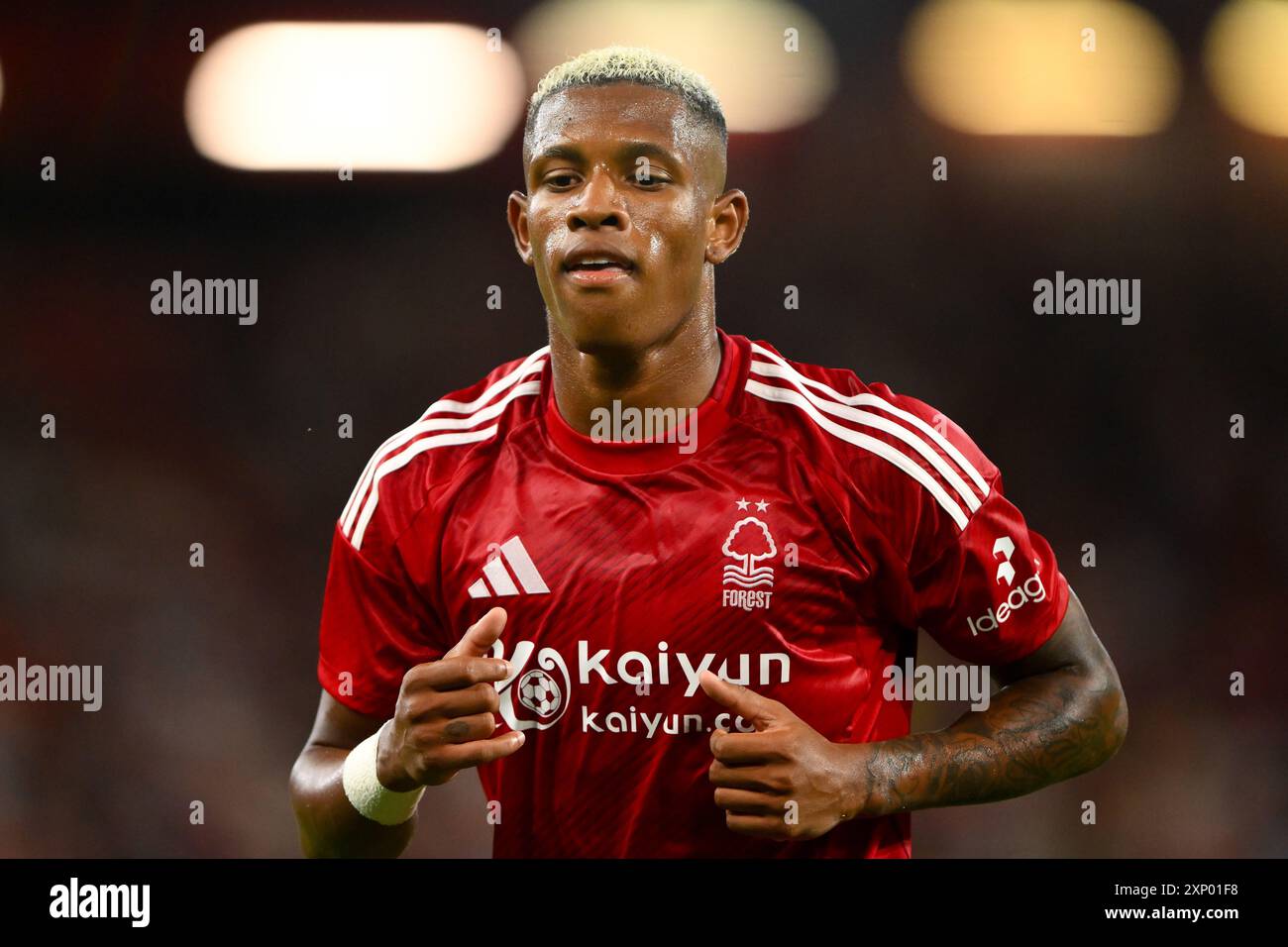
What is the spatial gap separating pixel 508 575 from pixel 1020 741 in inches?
38.4

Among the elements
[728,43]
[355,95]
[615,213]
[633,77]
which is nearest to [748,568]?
[615,213]

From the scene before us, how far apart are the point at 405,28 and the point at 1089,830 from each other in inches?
120

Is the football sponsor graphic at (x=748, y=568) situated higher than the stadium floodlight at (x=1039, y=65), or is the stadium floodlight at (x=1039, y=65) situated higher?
the stadium floodlight at (x=1039, y=65)

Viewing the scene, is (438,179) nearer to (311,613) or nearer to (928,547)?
(311,613)

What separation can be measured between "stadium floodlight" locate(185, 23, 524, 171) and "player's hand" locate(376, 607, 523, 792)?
1753 mm

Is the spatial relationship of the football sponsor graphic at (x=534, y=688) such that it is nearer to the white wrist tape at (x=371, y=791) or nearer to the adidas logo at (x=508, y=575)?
the adidas logo at (x=508, y=575)

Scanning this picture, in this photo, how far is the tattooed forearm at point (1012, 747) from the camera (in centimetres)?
242

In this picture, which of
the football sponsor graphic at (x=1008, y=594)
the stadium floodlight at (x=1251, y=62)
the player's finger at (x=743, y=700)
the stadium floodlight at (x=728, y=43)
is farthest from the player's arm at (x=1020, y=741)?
the stadium floodlight at (x=1251, y=62)

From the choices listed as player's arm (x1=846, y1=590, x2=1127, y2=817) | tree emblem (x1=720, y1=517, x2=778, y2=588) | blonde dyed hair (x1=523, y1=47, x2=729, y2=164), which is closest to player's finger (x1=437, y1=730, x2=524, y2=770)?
tree emblem (x1=720, y1=517, x2=778, y2=588)

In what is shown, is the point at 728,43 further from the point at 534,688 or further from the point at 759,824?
the point at 759,824

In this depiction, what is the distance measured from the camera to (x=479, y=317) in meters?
3.80

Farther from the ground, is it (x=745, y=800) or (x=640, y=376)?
(x=640, y=376)

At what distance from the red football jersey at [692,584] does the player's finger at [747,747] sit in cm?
21

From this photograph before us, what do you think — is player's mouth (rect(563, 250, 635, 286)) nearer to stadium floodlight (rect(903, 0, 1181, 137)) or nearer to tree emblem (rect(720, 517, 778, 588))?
tree emblem (rect(720, 517, 778, 588))
